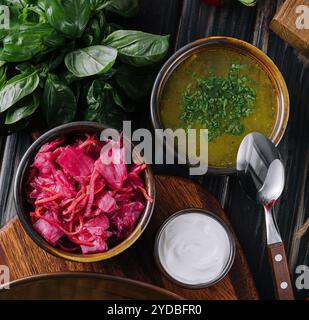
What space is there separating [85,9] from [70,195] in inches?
20.9

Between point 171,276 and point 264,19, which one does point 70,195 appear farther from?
point 264,19

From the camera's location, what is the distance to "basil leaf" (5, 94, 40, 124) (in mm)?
1929

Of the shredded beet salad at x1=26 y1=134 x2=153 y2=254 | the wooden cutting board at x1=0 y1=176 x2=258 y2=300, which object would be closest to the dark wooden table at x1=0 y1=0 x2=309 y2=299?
the wooden cutting board at x1=0 y1=176 x2=258 y2=300

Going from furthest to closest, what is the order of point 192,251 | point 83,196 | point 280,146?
point 280,146, point 192,251, point 83,196

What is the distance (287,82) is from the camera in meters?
2.15

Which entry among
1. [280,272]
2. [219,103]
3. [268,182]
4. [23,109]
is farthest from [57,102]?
[280,272]

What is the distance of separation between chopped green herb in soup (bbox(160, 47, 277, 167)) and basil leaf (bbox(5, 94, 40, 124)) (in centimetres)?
39

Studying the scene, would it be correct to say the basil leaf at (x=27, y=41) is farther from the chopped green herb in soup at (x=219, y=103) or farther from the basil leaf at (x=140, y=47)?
the chopped green herb in soup at (x=219, y=103)

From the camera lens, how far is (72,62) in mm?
1874

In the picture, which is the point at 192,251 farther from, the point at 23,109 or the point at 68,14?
the point at 68,14

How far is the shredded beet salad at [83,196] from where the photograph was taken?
1.77 metres

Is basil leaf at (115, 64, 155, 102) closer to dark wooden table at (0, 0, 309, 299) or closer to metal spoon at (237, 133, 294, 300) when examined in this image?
dark wooden table at (0, 0, 309, 299)

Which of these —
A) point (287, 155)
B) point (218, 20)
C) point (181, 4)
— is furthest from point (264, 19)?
point (287, 155)

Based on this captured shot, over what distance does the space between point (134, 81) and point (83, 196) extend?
0.44m
